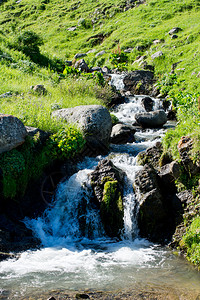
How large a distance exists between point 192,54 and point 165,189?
18.8 metres

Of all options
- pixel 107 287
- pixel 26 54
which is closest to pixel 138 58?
pixel 26 54

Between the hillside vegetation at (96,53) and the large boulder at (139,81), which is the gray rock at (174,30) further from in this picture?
the large boulder at (139,81)

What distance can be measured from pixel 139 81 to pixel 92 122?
44.5 feet

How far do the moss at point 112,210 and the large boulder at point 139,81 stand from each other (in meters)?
15.9

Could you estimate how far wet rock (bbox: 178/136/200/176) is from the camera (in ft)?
28.0

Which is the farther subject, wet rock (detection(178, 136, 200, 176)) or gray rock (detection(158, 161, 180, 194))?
gray rock (detection(158, 161, 180, 194))

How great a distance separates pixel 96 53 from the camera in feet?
117

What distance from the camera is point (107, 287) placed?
224 inches

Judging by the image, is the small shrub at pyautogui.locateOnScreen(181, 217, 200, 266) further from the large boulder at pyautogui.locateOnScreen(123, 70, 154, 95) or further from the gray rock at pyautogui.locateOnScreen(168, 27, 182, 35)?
the gray rock at pyautogui.locateOnScreen(168, 27, 182, 35)

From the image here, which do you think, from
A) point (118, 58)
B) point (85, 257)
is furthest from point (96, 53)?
point (85, 257)

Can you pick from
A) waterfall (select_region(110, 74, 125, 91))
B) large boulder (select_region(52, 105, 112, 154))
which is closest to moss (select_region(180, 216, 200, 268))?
large boulder (select_region(52, 105, 112, 154))

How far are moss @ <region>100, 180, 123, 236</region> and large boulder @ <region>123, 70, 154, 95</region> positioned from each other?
52.3ft

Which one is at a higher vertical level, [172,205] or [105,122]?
[105,122]

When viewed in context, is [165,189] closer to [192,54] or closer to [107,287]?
[107,287]
